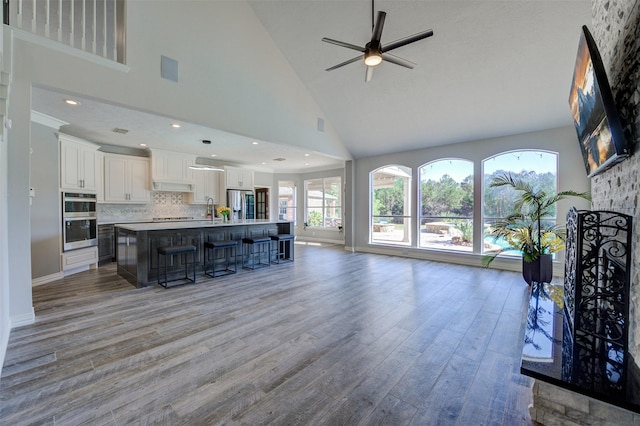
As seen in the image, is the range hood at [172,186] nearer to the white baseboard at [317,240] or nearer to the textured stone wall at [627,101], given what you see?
the white baseboard at [317,240]

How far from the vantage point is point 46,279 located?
183 inches

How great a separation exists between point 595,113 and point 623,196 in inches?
22.5

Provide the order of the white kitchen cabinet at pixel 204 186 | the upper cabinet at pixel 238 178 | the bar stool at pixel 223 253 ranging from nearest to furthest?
the bar stool at pixel 223 253 < the white kitchen cabinet at pixel 204 186 < the upper cabinet at pixel 238 178

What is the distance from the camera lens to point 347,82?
5453 millimetres

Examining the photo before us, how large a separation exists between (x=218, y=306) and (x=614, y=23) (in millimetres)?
4486

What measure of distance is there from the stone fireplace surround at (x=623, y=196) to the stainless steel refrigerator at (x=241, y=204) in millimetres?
7998

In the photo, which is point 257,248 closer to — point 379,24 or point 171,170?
point 171,170

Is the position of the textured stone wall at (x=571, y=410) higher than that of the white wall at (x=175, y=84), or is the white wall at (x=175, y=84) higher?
the white wall at (x=175, y=84)

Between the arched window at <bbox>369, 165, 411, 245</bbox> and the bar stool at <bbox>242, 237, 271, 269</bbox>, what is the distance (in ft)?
10.5

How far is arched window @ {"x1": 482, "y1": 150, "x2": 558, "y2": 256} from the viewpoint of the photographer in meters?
5.32

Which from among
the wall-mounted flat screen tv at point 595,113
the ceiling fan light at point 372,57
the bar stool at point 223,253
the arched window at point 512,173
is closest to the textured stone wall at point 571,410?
the wall-mounted flat screen tv at point 595,113

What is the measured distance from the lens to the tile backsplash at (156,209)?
255 inches

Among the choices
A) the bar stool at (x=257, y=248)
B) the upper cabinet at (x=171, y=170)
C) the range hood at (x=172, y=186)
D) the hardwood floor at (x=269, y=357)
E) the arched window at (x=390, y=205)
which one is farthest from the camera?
the arched window at (x=390, y=205)

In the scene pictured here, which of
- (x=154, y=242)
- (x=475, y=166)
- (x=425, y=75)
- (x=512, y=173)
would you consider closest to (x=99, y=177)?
(x=154, y=242)
